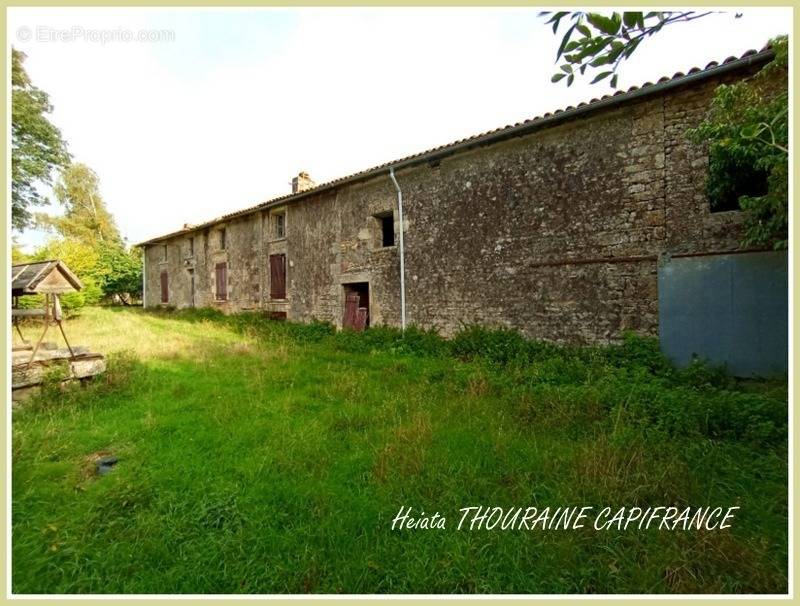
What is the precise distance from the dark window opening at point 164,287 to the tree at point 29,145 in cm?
917

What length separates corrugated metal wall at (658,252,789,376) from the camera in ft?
16.1

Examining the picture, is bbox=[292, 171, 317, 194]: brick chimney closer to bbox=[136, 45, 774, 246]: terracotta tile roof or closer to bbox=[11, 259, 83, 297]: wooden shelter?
bbox=[136, 45, 774, 246]: terracotta tile roof

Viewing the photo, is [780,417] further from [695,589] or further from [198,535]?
[198,535]

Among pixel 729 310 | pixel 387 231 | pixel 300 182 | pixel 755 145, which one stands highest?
pixel 300 182

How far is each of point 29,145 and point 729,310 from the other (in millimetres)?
17930

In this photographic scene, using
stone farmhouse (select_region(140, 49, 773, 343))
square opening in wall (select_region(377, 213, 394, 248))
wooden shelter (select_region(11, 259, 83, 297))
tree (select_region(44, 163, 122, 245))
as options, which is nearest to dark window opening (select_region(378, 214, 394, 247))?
square opening in wall (select_region(377, 213, 394, 248))

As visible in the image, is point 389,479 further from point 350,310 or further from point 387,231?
point 387,231

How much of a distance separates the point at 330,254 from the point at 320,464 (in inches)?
343

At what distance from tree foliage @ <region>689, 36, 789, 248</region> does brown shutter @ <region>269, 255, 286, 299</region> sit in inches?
458

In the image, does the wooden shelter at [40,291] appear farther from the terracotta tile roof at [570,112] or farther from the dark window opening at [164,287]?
the dark window opening at [164,287]

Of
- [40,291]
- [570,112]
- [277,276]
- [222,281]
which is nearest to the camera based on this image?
[40,291]

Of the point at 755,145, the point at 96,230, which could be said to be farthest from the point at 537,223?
the point at 96,230

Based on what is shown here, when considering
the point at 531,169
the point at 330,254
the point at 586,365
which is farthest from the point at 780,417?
the point at 330,254

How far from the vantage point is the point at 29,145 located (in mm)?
11031
